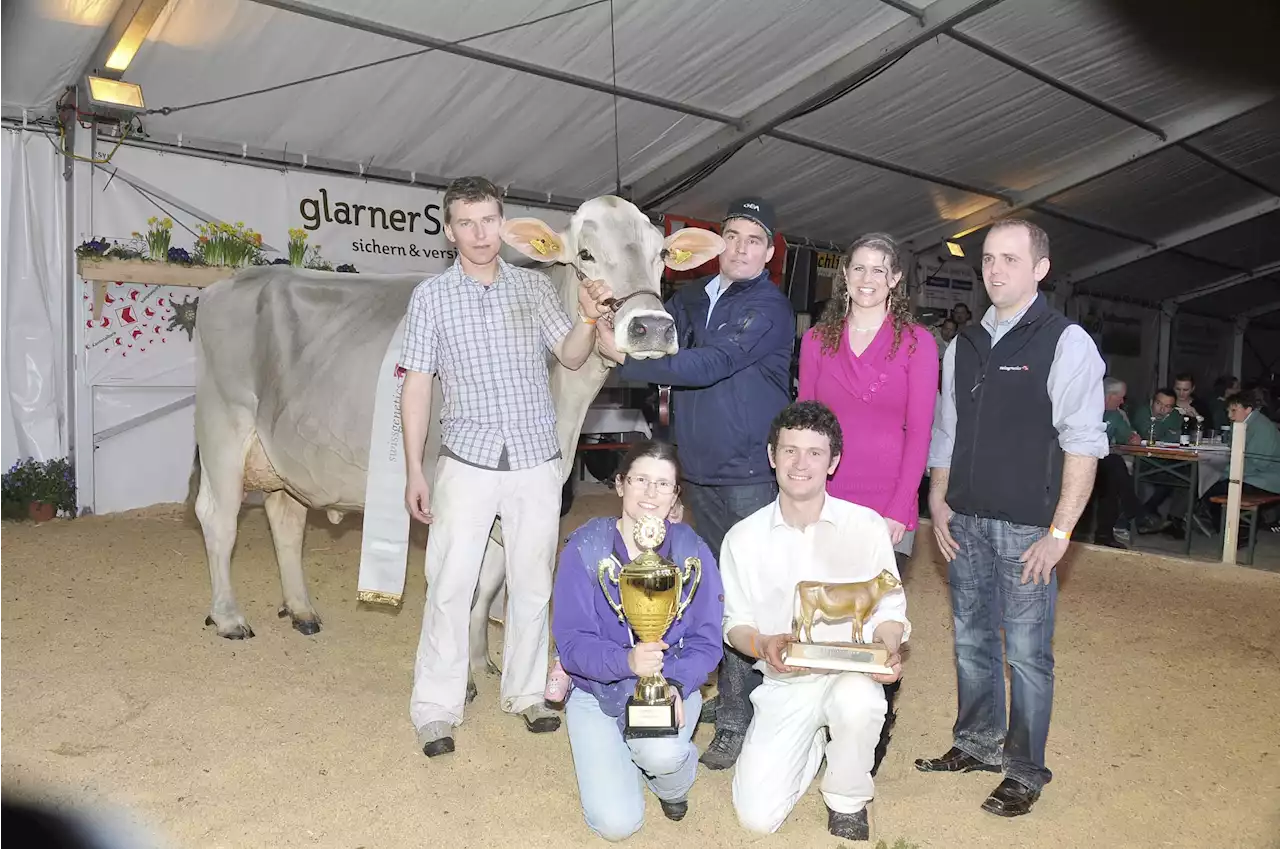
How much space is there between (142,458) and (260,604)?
346cm

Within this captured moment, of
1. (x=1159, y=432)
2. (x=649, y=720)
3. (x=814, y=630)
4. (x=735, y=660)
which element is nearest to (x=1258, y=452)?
(x=1159, y=432)

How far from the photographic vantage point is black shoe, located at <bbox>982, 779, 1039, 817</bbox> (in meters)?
3.02

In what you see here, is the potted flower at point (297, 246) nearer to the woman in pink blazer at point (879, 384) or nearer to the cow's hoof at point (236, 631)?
the cow's hoof at point (236, 631)

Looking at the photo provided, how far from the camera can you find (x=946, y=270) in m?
14.8

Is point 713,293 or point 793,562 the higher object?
point 713,293

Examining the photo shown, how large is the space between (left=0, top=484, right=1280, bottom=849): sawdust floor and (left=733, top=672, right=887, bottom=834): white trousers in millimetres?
97

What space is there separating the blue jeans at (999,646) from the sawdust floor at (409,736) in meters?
0.17

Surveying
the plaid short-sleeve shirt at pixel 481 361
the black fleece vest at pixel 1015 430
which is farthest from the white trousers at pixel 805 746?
the plaid short-sleeve shirt at pixel 481 361

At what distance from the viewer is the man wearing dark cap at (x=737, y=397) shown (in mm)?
3385

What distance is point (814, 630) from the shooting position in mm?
3004

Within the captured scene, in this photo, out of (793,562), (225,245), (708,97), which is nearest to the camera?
(793,562)

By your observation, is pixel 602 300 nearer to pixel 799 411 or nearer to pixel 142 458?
pixel 799 411

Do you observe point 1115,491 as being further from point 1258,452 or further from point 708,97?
point 708,97

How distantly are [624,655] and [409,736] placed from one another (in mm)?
1319
